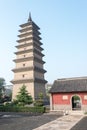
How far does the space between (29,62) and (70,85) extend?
1709 cm

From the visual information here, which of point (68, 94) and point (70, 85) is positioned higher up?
point (70, 85)

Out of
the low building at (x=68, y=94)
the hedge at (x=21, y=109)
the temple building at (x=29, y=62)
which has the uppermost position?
the temple building at (x=29, y=62)

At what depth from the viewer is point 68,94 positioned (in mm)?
37312

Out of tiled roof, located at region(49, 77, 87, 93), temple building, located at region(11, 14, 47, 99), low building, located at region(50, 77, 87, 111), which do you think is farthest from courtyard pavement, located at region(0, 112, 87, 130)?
temple building, located at region(11, 14, 47, 99)

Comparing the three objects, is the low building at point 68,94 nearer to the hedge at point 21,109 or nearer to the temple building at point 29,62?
the hedge at point 21,109

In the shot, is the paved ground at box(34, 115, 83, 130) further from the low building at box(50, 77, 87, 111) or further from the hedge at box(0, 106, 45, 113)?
the low building at box(50, 77, 87, 111)

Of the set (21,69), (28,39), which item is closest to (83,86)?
(21,69)

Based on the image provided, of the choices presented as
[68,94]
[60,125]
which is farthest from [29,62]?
[60,125]

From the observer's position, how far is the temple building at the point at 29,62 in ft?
168

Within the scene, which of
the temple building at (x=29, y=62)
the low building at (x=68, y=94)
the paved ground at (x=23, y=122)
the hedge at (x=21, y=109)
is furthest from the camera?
the temple building at (x=29, y=62)

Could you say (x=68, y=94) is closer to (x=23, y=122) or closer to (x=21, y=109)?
(x=21, y=109)

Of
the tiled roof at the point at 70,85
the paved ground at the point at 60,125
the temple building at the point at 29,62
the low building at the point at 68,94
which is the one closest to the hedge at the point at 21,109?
the low building at the point at 68,94

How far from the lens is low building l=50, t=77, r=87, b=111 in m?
36.3

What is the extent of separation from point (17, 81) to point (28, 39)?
11892 millimetres
